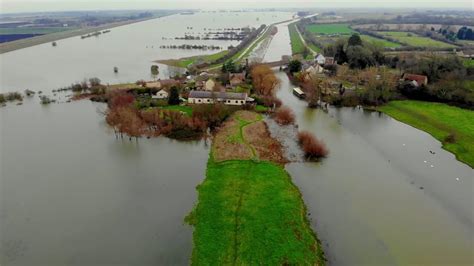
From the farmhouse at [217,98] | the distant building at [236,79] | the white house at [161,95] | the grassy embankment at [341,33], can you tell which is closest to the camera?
the farmhouse at [217,98]

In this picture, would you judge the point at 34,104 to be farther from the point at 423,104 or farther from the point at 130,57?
the point at 423,104

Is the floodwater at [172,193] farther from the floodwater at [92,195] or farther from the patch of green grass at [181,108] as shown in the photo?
the patch of green grass at [181,108]

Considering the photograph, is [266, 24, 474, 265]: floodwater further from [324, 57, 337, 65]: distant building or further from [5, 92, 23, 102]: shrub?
[5, 92, 23, 102]: shrub

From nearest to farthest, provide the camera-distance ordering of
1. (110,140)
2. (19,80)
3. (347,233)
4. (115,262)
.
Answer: (115,262), (347,233), (110,140), (19,80)

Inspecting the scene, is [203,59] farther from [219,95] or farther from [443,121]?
[443,121]

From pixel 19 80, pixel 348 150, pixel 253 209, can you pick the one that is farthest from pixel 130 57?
pixel 253 209

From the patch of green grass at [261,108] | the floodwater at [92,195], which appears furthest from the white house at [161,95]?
the patch of green grass at [261,108]
